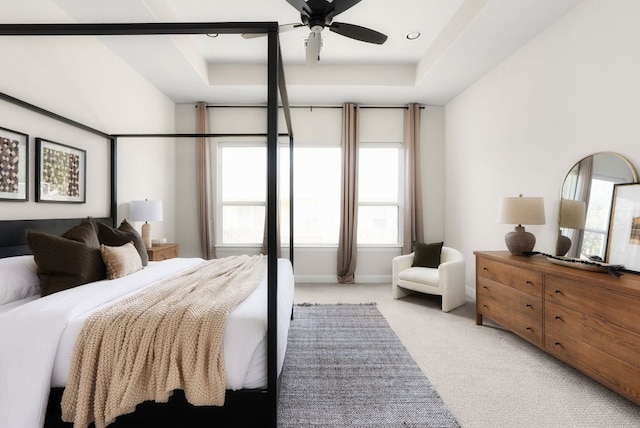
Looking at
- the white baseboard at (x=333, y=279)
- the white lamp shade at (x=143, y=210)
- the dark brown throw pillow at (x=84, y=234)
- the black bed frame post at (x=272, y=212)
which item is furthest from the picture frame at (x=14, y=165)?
the white baseboard at (x=333, y=279)

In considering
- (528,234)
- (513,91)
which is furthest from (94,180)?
(513,91)

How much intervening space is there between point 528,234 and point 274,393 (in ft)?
8.66

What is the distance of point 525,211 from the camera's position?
279cm

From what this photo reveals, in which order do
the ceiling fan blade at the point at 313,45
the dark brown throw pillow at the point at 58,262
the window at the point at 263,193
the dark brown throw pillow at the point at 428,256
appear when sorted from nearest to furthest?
the dark brown throw pillow at the point at 58,262, the ceiling fan blade at the point at 313,45, the dark brown throw pillow at the point at 428,256, the window at the point at 263,193

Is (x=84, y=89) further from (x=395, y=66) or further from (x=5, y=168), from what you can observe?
(x=395, y=66)

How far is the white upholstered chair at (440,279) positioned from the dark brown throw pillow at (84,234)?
10.7ft

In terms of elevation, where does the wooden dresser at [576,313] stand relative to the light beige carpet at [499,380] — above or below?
above

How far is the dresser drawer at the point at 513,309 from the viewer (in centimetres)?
240

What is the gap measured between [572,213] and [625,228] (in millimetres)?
457

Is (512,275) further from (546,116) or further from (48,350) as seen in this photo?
(48,350)

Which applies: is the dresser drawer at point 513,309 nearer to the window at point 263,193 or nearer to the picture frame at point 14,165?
the window at point 263,193

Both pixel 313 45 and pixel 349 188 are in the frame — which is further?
pixel 349 188

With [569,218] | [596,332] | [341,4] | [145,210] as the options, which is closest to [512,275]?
[569,218]

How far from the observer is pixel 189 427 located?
141cm
